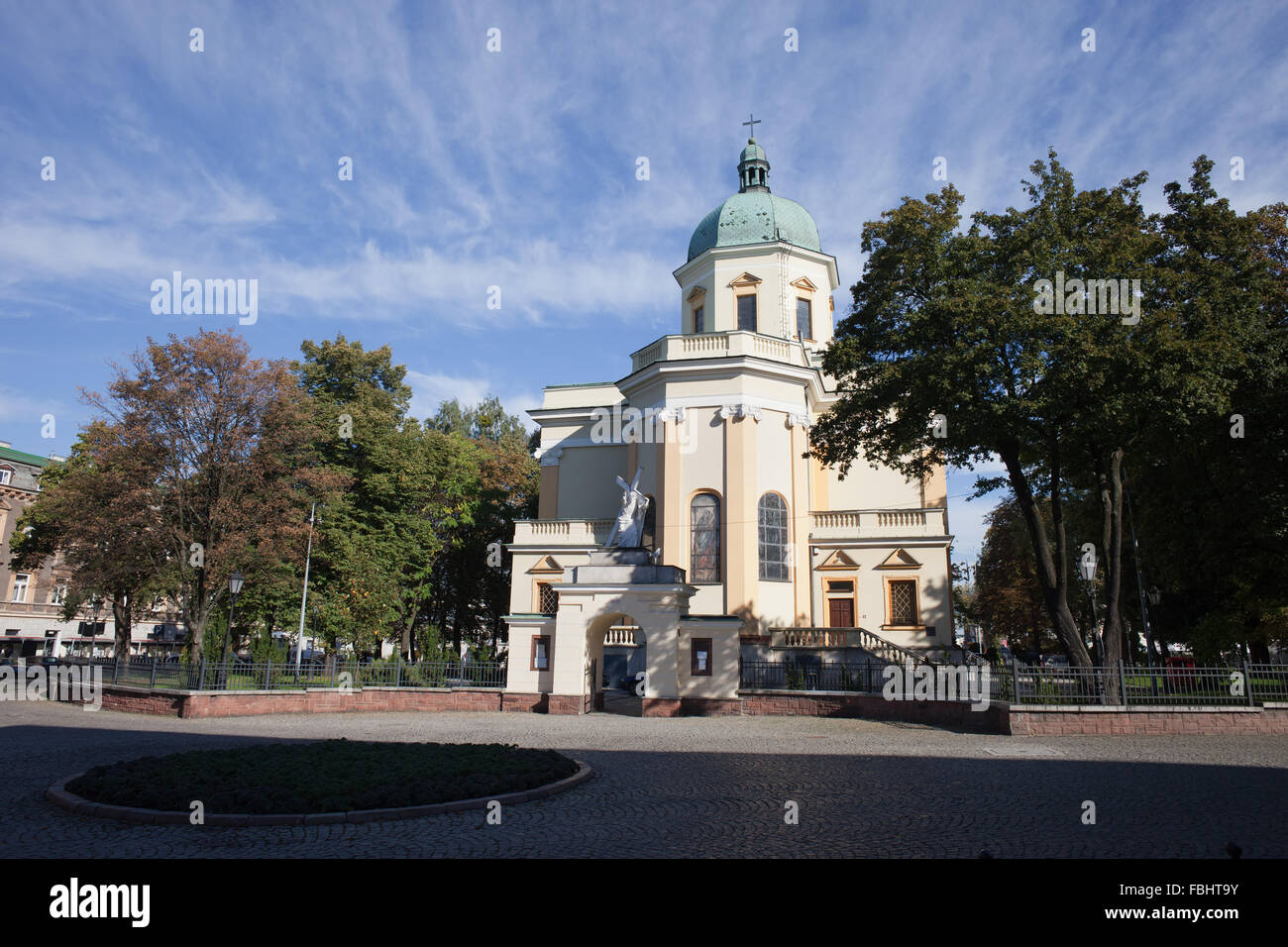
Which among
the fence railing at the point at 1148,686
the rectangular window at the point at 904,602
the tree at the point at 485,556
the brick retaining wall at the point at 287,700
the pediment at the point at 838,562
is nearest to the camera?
the fence railing at the point at 1148,686

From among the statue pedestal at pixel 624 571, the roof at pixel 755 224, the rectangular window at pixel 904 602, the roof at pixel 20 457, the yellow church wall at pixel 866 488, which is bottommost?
the rectangular window at pixel 904 602

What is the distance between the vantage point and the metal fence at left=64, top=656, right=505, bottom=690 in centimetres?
1988

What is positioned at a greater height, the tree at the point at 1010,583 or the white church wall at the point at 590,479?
the white church wall at the point at 590,479

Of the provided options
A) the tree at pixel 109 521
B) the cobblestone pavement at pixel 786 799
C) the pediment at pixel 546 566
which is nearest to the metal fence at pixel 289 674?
the tree at pixel 109 521

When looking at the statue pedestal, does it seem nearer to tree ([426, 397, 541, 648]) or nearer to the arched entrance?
the arched entrance

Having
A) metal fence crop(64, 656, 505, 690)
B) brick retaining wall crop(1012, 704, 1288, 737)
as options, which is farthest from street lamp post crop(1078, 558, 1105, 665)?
metal fence crop(64, 656, 505, 690)

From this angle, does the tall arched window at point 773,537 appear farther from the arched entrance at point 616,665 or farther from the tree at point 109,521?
the tree at point 109,521

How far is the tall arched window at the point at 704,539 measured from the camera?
2698 cm

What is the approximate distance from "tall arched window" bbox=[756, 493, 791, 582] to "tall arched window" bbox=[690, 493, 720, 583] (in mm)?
1473

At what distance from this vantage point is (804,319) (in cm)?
3297

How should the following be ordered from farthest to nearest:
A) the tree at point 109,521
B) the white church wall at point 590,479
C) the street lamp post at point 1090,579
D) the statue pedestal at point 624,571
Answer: the white church wall at point 590,479, the street lamp post at point 1090,579, the tree at point 109,521, the statue pedestal at point 624,571

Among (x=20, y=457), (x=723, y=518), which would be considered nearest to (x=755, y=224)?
(x=723, y=518)

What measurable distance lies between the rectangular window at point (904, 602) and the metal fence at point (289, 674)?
1408cm

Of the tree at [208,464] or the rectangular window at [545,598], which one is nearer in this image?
the tree at [208,464]
